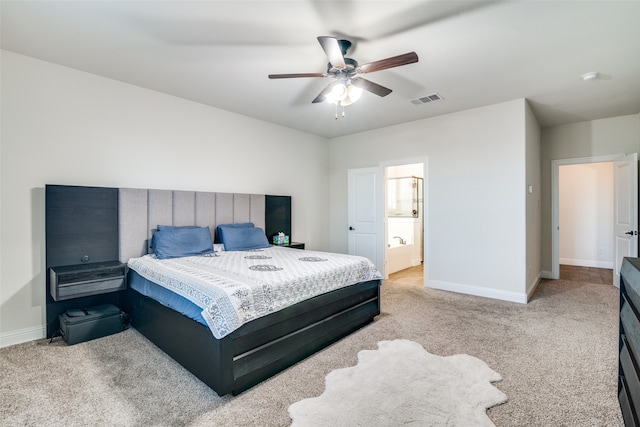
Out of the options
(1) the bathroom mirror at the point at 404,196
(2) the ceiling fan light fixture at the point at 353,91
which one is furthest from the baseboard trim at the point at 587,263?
(2) the ceiling fan light fixture at the point at 353,91

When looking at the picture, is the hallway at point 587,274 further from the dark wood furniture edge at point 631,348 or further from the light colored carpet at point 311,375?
the dark wood furniture edge at point 631,348

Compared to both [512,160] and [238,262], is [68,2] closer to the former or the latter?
[238,262]

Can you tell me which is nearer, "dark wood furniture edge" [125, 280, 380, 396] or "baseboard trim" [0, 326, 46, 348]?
"dark wood furniture edge" [125, 280, 380, 396]

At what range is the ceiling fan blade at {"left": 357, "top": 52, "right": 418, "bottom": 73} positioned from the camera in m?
2.23

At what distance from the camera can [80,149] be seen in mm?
3215

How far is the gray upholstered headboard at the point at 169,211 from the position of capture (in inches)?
134

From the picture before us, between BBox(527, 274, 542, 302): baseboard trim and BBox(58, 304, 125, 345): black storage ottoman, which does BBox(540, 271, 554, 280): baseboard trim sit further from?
BBox(58, 304, 125, 345): black storage ottoman

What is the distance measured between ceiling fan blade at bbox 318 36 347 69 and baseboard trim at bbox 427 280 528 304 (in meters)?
3.60

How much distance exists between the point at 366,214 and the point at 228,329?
3.98 m

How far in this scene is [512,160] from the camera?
4090mm

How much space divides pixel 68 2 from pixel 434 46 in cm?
282

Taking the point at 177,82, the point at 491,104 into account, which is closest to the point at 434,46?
the point at 491,104

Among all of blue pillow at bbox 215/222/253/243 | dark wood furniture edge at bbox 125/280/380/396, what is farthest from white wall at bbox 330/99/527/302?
blue pillow at bbox 215/222/253/243

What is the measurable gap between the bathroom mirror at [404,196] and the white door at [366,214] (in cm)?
130
